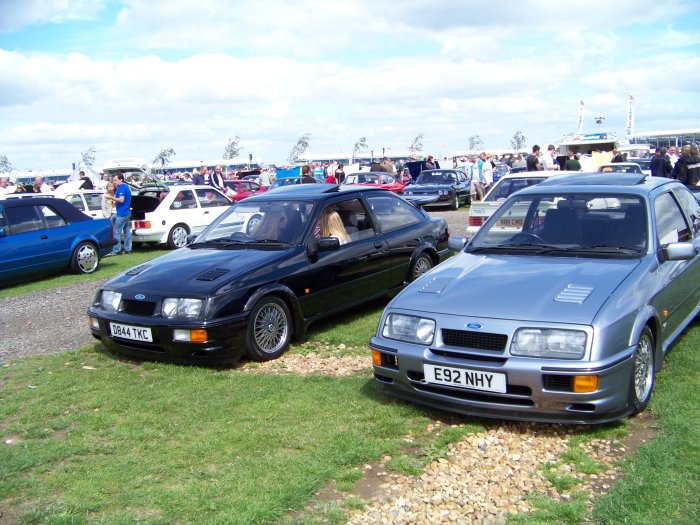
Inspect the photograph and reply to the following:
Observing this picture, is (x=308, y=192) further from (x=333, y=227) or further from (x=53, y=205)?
(x=53, y=205)

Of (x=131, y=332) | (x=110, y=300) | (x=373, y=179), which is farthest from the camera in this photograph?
(x=373, y=179)

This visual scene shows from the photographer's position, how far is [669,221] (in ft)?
18.7

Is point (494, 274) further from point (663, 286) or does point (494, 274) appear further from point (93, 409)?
Result: point (93, 409)

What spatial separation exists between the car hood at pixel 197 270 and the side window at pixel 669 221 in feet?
11.2

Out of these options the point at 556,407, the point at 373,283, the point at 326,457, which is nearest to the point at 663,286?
the point at 556,407

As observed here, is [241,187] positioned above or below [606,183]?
below

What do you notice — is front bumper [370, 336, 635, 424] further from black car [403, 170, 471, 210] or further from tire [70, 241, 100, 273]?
black car [403, 170, 471, 210]

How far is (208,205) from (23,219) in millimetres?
5314

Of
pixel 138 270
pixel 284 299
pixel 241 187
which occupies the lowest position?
pixel 284 299

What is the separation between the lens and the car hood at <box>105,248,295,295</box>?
6137mm

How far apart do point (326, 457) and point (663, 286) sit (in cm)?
287

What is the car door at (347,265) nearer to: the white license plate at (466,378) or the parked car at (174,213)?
the white license plate at (466,378)

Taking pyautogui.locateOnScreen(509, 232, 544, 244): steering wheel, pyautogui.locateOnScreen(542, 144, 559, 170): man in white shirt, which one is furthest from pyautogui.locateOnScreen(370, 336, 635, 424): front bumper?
pyautogui.locateOnScreen(542, 144, 559, 170): man in white shirt

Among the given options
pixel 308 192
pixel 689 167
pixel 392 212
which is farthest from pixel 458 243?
pixel 689 167
